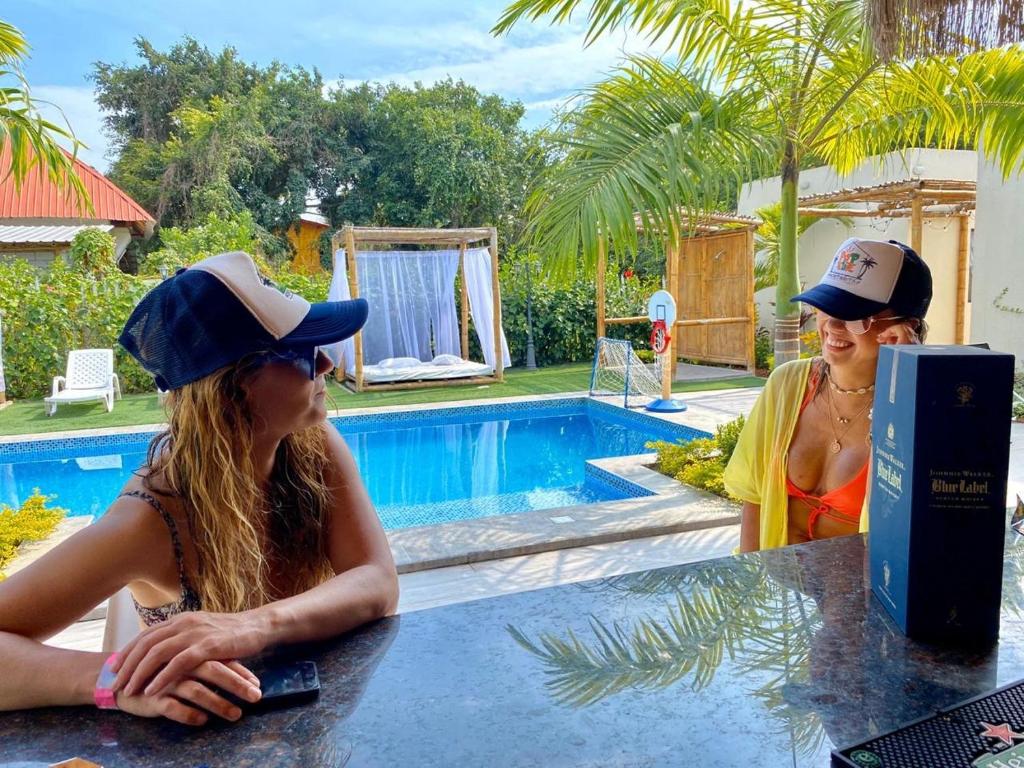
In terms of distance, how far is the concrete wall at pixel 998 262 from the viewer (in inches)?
331

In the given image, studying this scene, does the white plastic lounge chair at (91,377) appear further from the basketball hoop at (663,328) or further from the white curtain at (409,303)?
the basketball hoop at (663,328)

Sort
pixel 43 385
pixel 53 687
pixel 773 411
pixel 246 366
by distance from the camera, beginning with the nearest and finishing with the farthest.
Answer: pixel 53 687
pixel 246 366
pixel 773 411
pixel 43 385

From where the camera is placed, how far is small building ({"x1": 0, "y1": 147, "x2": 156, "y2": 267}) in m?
13.8

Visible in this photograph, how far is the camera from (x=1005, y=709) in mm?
752

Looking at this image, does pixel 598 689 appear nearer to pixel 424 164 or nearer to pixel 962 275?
pixel 962 275

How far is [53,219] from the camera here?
14914mm

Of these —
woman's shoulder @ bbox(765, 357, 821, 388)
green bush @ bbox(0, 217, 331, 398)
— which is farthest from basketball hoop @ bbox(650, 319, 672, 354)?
woman's shoulder @ bbox(765, 357, 821, 388)

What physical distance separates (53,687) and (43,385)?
11.6 m

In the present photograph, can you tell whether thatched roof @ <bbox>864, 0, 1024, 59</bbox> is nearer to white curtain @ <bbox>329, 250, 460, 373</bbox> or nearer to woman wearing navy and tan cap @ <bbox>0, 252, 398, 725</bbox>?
woman wearing navy and tan cap @ <bbox>0, 252, 398, 725</bbox>

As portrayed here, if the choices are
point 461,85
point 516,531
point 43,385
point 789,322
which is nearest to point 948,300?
point 789,322

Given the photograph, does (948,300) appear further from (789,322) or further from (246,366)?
(246,366)

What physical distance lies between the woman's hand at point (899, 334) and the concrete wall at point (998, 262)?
780cm

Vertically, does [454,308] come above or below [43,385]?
above

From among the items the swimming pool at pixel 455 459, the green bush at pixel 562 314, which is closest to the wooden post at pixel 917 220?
the swimming pool at pixel 455 459
